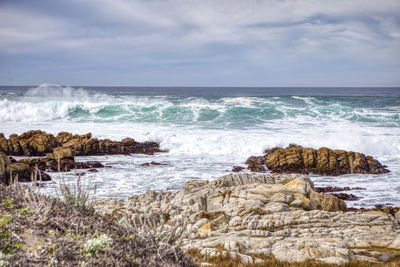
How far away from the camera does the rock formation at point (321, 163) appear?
17.5m

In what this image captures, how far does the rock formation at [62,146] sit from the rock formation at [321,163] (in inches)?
337

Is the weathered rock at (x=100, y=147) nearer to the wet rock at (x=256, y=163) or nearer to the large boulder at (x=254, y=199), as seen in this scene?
the wet rock at (x=256, y=163)

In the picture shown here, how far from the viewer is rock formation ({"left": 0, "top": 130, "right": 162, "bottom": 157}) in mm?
20750

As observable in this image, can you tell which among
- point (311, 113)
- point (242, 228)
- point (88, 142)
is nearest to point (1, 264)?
point (242, 228)

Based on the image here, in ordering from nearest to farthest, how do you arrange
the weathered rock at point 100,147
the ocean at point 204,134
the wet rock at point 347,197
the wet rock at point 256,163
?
the wet rock at point 347,197
the ocean at point 204,134
the wet rock at point 256,163
the weathered rock at point 100,147

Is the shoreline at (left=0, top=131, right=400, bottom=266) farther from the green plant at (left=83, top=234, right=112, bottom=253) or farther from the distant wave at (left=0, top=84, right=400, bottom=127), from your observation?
the distant wave at (left=0, top=84, right=400, bottom=127)

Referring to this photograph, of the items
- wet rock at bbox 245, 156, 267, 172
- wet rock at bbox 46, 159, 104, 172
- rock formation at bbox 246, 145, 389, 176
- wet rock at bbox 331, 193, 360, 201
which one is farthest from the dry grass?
rock formation at bbox 246, 145, 389, 176

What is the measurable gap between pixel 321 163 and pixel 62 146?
15.7 m

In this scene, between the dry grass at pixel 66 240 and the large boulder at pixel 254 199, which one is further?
the large boulder at pixel 254 199

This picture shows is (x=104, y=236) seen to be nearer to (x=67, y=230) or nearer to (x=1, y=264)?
(x=67, y=230)

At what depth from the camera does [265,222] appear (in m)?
8.38

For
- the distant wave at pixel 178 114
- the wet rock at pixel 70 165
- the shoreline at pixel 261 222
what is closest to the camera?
the shoreline at pixel 261 222

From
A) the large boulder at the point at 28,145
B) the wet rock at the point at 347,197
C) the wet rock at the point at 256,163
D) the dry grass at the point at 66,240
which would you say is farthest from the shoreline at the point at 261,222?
the large boulder at the point at 28,145

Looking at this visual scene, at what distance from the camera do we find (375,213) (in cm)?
940
